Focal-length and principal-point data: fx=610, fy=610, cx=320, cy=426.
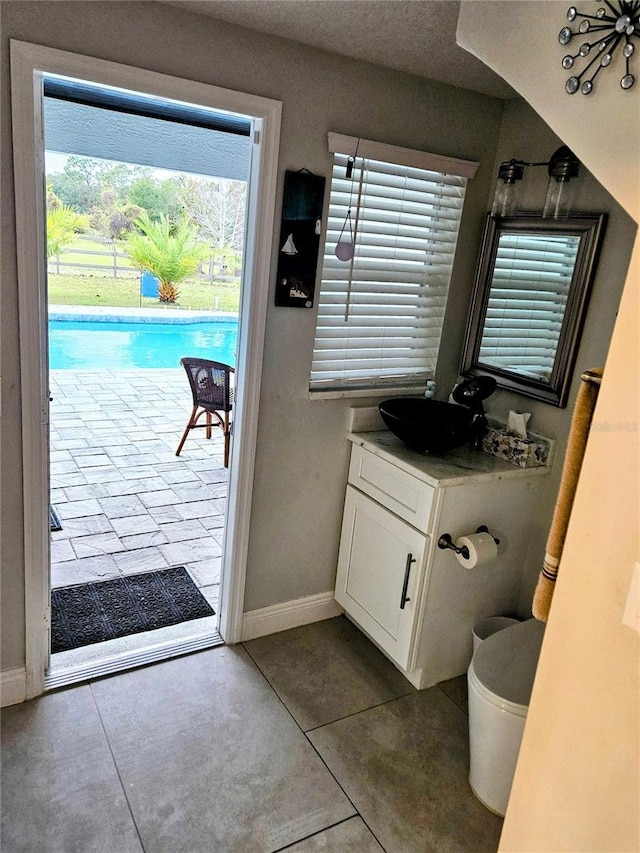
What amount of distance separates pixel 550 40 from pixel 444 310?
1567mm

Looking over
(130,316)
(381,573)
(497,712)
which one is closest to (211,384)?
(381,573)

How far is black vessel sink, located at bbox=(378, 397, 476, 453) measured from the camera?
7.93ft

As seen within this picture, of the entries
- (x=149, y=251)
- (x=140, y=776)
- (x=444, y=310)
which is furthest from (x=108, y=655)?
(x=149, y=251)

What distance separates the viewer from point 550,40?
1320mm

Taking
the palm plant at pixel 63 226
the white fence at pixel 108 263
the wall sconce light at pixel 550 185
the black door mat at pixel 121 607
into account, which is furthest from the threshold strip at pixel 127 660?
the white fence at pixel 108 263

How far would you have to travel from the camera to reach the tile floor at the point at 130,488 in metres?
3.33

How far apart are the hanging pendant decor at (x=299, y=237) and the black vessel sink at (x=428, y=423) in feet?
1.98

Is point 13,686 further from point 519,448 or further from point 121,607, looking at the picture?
point 519,448

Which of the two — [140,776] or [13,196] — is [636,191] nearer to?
[13,196]

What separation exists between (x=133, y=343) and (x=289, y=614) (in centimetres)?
691

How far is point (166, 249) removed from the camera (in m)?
10.8

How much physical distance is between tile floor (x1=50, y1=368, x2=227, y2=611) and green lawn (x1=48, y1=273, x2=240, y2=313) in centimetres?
494

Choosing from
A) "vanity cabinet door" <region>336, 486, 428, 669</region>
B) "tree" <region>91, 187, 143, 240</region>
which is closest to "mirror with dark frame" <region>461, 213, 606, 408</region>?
"vanity cabinet door" <region>336, 486, 428, 669</region>

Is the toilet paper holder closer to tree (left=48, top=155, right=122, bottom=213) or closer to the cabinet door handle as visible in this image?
the cabinet door handle
